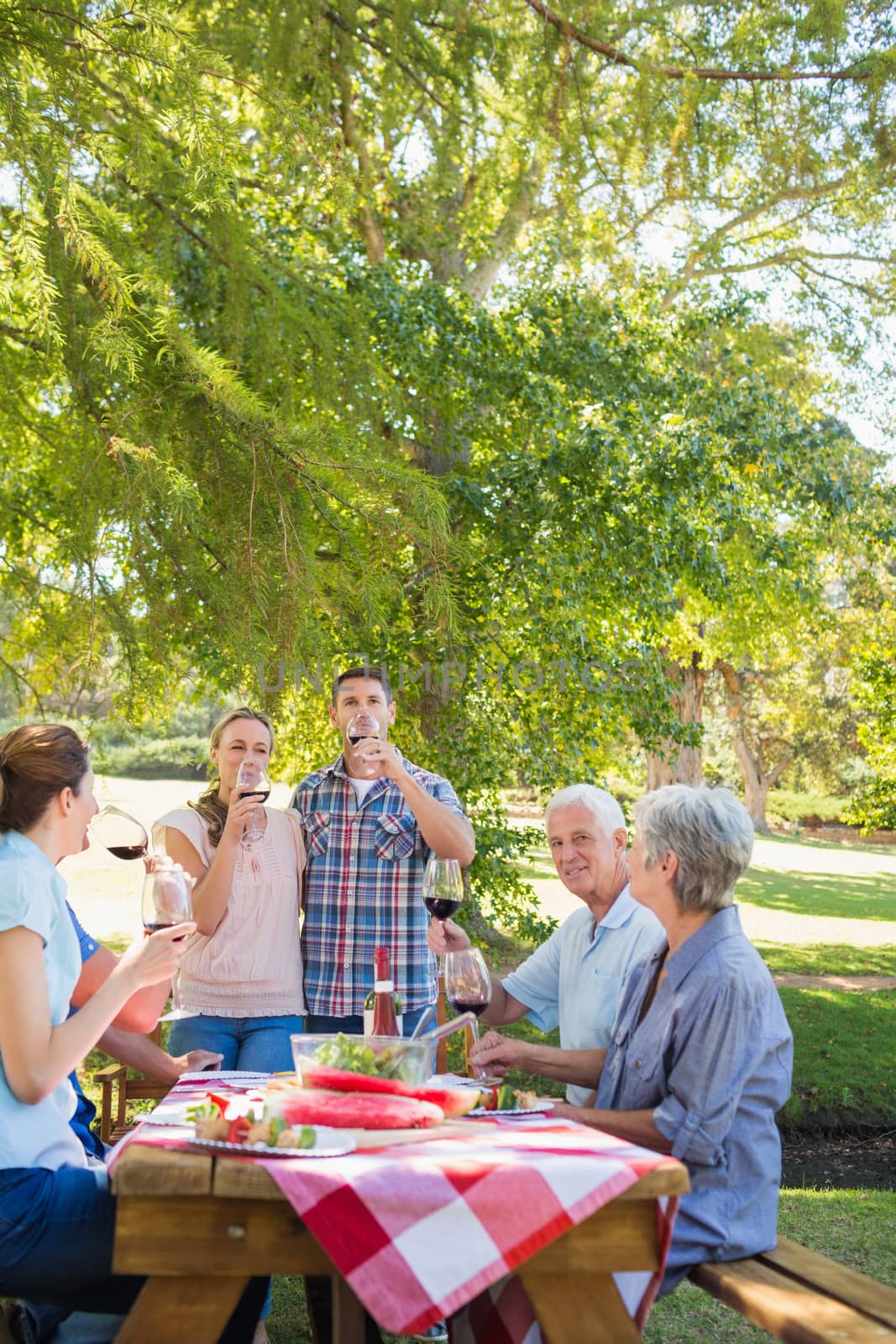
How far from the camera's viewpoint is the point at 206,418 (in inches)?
155

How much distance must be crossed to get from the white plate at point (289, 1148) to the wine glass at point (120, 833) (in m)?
0.85

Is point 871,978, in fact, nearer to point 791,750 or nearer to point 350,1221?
point 350,1221

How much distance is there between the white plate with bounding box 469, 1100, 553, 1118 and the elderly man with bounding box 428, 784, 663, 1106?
452 mm

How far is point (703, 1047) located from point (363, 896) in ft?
5.22

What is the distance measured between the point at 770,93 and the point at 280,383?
221 centimetres

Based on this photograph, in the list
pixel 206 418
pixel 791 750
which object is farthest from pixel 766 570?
pixel 791 750

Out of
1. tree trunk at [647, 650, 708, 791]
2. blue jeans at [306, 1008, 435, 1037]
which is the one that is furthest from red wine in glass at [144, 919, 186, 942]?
tree trunk at [647, 650, 708, 791]

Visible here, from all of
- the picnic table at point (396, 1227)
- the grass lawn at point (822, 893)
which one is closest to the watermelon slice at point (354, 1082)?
the picnic table at point (396, 1227)

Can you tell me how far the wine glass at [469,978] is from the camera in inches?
102

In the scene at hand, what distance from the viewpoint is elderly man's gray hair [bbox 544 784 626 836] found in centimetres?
331

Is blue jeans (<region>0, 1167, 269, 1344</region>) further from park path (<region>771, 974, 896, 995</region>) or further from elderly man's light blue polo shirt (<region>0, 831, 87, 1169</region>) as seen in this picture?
park path (<region>771, 974, 896, 995</region>)

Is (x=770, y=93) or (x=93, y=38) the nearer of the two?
(x=93, y=38)

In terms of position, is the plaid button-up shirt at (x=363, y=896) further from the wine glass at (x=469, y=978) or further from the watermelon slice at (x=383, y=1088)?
the watermelon slice at (x=383, y=1088)

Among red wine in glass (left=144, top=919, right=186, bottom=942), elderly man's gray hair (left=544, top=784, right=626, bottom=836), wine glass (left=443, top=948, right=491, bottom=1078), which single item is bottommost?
wine glass (left=443, top=948, right=491, bottom=1078)
